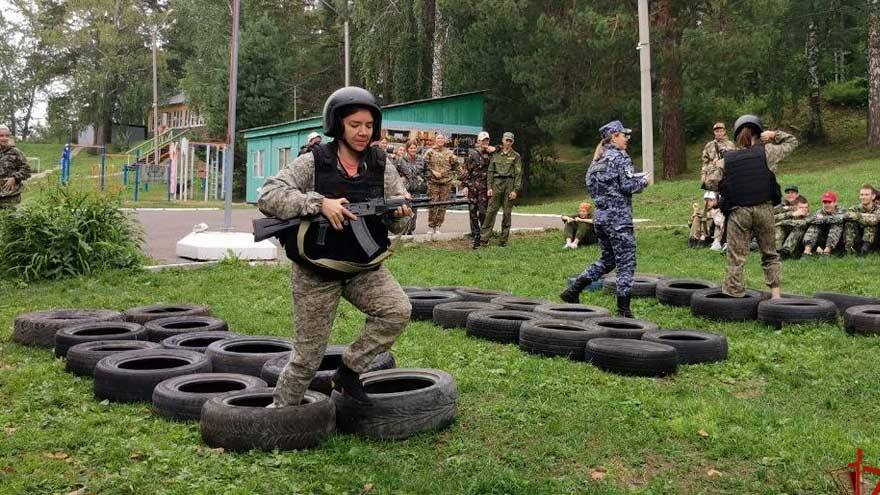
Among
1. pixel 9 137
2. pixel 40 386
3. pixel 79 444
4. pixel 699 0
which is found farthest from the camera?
pixel 699 0

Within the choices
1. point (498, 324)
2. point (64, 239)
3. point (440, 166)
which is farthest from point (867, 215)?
point (64, 239)

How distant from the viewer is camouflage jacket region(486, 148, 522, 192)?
51.0 ft

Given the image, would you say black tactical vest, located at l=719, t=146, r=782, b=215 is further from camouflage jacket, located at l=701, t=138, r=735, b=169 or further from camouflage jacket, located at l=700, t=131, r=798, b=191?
camouflage jacket, located at l=701, t=138, r=735, b=169

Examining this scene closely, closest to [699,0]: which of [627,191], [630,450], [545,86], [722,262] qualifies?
[545,86]

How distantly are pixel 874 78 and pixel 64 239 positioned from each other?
3013 cm

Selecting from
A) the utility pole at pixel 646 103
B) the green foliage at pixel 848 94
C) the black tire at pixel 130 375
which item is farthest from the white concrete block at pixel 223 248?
the green foliage at pixel 848 94

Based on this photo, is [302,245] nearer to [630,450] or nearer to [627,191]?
[630,450]

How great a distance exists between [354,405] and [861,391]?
3.90 metres

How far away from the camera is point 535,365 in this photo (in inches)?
265

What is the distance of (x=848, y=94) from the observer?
39.9 m

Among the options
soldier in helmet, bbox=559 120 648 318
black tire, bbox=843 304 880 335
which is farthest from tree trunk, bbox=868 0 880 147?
soldier in helmet, bbox=559 120 648 318

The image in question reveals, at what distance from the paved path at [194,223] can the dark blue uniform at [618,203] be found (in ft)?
25.0

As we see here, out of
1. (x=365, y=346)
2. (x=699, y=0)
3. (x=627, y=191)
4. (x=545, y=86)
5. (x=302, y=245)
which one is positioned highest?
(x=699, y=0)

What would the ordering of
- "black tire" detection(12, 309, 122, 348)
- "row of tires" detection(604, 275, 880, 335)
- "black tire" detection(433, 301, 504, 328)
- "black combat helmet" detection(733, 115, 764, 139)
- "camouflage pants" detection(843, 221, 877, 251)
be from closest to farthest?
"black tire" detection(12, 309, 122, 348), "row of tires" detection(604, 275, 880, 335), "black tire" detection(433, 301, 504, 328), "black combat helmet" detection(733, 115, 764, 139), "camouflage pants" detection(843, 221, 877, 251)
